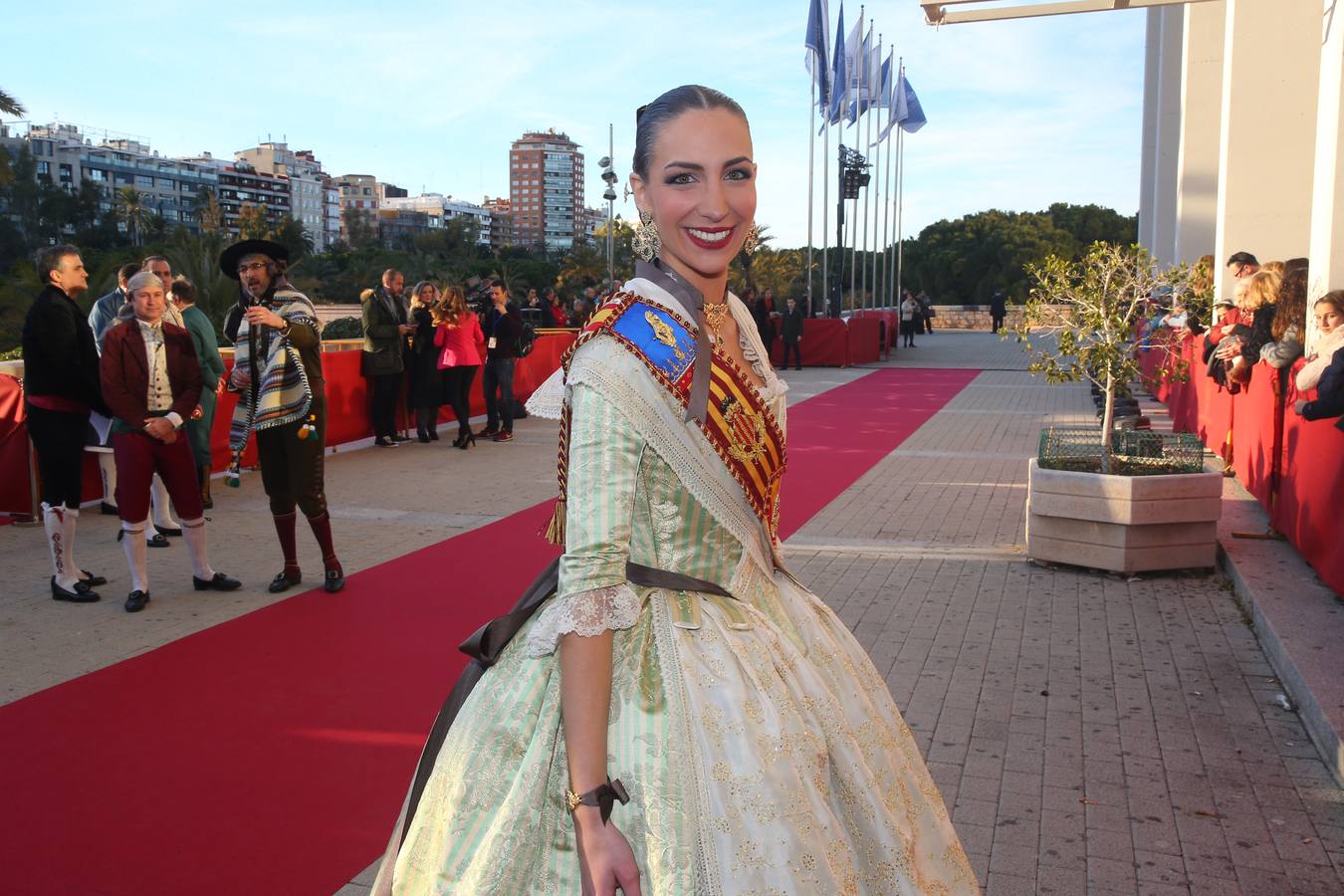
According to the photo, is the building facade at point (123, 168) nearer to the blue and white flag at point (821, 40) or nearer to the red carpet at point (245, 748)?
the blue and white flag at point (821, 40)

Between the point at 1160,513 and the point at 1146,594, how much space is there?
0.51 metres

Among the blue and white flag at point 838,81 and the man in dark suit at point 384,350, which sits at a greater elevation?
the blue and white flag at point 838,81

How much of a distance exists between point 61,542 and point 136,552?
508mm

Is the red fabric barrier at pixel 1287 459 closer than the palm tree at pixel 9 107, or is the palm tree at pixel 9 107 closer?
the red fabric barrier at pixel 1287 459

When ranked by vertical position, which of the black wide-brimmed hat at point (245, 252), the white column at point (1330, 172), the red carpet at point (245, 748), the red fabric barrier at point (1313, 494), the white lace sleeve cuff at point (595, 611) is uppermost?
the white column at point (1330, 172)

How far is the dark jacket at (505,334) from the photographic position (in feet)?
42.5

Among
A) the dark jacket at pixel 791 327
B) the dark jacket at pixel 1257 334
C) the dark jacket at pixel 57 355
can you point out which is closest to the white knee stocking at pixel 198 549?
the dark jacket at pixel 57 355

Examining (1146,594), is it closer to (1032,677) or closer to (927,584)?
(927,584)

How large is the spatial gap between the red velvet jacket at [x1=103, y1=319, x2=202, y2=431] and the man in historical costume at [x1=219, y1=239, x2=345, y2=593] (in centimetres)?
39

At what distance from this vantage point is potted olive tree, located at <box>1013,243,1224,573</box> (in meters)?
6.49

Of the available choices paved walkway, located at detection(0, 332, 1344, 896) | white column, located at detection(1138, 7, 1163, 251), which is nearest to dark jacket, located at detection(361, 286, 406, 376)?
paved walkway, located at detection(0, 332, 1344, 896)

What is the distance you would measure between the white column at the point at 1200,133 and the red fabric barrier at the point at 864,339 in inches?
410

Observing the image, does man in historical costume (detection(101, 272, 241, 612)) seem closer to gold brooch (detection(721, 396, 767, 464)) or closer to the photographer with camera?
gold brooch (detection(721, 396, 767, 464))

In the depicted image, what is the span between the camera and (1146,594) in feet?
20.7
